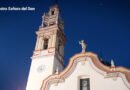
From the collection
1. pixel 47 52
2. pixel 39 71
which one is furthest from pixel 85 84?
pixel 47 52

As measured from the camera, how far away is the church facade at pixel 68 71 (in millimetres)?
16141

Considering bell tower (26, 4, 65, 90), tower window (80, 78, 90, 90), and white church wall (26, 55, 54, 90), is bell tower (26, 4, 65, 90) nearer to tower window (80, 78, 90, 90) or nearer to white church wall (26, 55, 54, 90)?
white church wall (26, 55, 54, 90)

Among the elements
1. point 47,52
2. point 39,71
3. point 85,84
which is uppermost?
point 47,52

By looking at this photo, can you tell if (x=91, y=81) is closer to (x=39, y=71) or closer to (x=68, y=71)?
(x=68, y=71)

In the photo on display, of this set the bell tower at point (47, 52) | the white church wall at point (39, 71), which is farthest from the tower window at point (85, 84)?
the white church wall at point (39, 71)

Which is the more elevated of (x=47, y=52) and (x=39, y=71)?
(x=47, y=52)

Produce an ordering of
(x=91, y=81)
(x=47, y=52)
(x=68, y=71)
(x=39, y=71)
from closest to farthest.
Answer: (x=91, y=81), (x=68, y=71), (x=39, y=71), (x=47, y=52)

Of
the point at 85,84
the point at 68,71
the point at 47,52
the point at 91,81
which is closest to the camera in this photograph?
the point at 91,81

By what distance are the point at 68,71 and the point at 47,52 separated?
4.95 meters

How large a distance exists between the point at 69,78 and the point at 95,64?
222cm

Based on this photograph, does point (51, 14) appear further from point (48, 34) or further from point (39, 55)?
point (39, 55)

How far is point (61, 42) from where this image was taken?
989 inches

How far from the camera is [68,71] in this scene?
58.9ft

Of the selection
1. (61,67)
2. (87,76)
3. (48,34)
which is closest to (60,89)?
(87,76)
